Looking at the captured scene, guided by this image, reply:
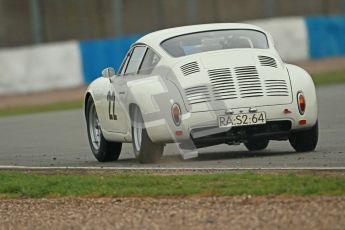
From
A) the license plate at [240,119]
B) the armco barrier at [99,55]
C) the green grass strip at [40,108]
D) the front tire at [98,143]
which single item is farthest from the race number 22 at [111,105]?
the armco barrier at [99,55]

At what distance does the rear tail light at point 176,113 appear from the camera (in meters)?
12.3

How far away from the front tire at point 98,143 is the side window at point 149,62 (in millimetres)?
1243

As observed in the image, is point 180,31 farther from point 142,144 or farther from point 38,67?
point 38,67

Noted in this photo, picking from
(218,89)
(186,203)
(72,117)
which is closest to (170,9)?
(72,117)

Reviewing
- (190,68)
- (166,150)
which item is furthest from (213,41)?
(166,150)

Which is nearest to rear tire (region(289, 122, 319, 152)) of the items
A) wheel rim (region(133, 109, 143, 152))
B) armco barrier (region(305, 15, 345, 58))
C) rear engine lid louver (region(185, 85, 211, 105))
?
rear engine lid louver (region(185, 85, 211, 105))

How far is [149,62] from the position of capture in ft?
44.1

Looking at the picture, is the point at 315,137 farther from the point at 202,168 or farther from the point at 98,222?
the point at 98,222

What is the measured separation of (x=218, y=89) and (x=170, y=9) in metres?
23.3

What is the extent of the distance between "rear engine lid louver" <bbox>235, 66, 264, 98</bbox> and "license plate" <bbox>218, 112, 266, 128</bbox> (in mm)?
206

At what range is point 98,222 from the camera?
29.8ft

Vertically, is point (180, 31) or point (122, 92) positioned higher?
point (180, 31)

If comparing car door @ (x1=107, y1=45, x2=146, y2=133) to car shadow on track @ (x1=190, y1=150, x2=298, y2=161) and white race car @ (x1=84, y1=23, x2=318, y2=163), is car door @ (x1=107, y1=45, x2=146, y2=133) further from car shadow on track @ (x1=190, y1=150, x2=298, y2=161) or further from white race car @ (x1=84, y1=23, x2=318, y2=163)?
car shadow on track @ (x1=190, y1=150, x2=298, y2=161)

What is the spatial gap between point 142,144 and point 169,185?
2.25m
